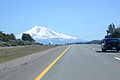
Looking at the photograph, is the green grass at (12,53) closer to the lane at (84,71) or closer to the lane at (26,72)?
the lane at (26,72)

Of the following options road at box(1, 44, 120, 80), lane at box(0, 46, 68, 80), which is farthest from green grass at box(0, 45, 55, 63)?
road at box(1, 44, 120, 80)

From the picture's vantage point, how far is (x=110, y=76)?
35.7 ft

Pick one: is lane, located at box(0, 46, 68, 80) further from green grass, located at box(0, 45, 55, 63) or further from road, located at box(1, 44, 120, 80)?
green grass, located at box(0, 45, 55, 63)

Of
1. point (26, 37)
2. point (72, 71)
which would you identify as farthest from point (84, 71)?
point (26, 37)

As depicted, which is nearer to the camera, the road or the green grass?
the road

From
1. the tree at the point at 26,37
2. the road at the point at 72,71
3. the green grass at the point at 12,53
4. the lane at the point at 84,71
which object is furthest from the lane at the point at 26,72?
the tree at the point at 26,37

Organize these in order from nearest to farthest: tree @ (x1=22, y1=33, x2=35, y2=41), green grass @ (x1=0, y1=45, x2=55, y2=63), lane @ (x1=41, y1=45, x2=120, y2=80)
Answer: lane @ (x1=41, y1=45, x2=120, y2=80), green grass @ (x1=0, y1=45, x2=55, y2=63), tree @ (x1=22, y1=33, x2=35, y2=41)

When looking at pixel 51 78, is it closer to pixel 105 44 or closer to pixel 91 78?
pixel 91 78

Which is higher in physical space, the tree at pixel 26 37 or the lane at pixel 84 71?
the tree at pixel 26 37

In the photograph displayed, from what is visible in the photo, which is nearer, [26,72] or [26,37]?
[26,72]

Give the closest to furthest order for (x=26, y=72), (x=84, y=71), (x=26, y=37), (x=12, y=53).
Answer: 1. (x=26, y=72)
2. (x=84, y=71)
3. (x=12, y=53)
4. (x=26, y=37)

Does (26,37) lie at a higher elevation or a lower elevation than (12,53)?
higher

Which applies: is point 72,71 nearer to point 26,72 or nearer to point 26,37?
point 26,72

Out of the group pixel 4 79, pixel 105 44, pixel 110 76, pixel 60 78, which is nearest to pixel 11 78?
pixel 4 79
